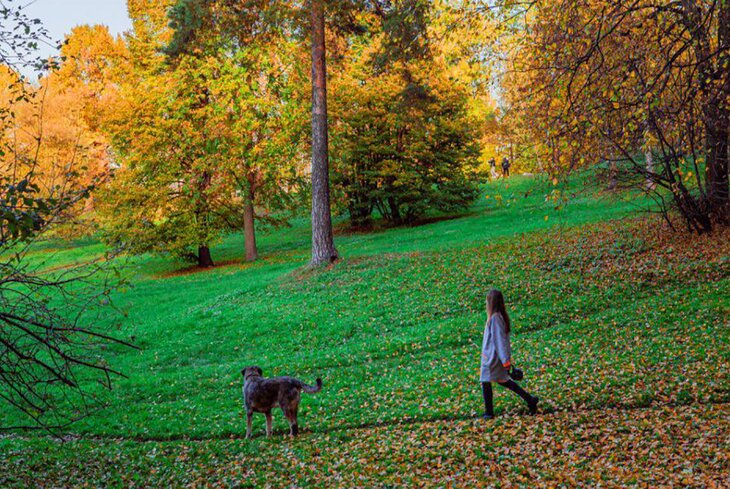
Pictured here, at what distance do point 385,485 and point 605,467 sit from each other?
7.97 ft

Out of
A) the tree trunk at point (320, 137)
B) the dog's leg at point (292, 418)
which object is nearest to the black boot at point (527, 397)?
the dog's leg at point (292, 418)

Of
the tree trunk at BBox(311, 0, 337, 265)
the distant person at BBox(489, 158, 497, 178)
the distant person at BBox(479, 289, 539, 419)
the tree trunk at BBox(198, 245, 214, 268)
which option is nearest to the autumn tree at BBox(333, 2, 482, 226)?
the tree trunk at BBox(198, 245, 214, 268)

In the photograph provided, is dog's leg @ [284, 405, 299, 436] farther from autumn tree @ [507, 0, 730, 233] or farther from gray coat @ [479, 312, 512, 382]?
autumn tree @ [507, 0, 730, 233]

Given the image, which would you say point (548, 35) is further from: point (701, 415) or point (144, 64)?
point (144, 64)

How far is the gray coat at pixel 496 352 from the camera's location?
332 inches

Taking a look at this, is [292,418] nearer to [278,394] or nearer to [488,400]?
[278,394]

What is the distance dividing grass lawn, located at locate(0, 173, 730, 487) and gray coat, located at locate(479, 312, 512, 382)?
26.0 inches

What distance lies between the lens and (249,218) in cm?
3133

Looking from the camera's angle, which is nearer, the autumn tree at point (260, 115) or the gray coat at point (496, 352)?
the gray coat at point (496, 352)

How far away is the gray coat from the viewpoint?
27.7ft

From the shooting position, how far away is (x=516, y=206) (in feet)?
127

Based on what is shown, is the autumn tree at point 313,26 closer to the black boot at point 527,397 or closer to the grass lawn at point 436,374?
the grass lawn at point 436,374

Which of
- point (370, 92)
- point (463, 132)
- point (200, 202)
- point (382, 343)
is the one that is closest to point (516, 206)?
point (463, 132)

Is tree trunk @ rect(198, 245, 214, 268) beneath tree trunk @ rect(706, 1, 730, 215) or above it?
beneath
